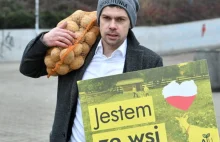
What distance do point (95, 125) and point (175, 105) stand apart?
0.41 meters

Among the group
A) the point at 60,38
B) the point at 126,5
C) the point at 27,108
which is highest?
the point at 27,108

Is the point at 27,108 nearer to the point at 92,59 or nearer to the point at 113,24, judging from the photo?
the point at 92,59

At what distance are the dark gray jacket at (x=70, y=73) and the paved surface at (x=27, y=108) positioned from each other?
5311 mm

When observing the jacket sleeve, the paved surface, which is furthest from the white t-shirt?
the paved surface

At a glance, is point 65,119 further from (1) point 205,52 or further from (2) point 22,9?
(2) point 22,9

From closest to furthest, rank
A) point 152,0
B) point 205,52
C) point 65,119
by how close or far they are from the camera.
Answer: point 65,119 < point 205,52 < point 152,0

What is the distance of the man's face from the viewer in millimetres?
2924

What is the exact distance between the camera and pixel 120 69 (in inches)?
122

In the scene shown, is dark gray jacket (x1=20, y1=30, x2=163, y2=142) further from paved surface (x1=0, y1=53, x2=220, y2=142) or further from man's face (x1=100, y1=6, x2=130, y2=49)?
paved surface (x1=0, y1=53, x2=220, y2=142)

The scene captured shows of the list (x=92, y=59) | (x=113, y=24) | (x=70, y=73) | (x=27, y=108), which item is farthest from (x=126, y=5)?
(x=27, y=108)

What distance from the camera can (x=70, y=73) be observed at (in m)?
3.13

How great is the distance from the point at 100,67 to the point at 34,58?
1.20 ft

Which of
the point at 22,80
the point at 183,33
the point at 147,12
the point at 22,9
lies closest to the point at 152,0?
the point at 147,12

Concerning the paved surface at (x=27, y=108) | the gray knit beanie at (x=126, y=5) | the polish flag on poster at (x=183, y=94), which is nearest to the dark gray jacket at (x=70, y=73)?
the gray knit beanie at (x=126, y=5)
